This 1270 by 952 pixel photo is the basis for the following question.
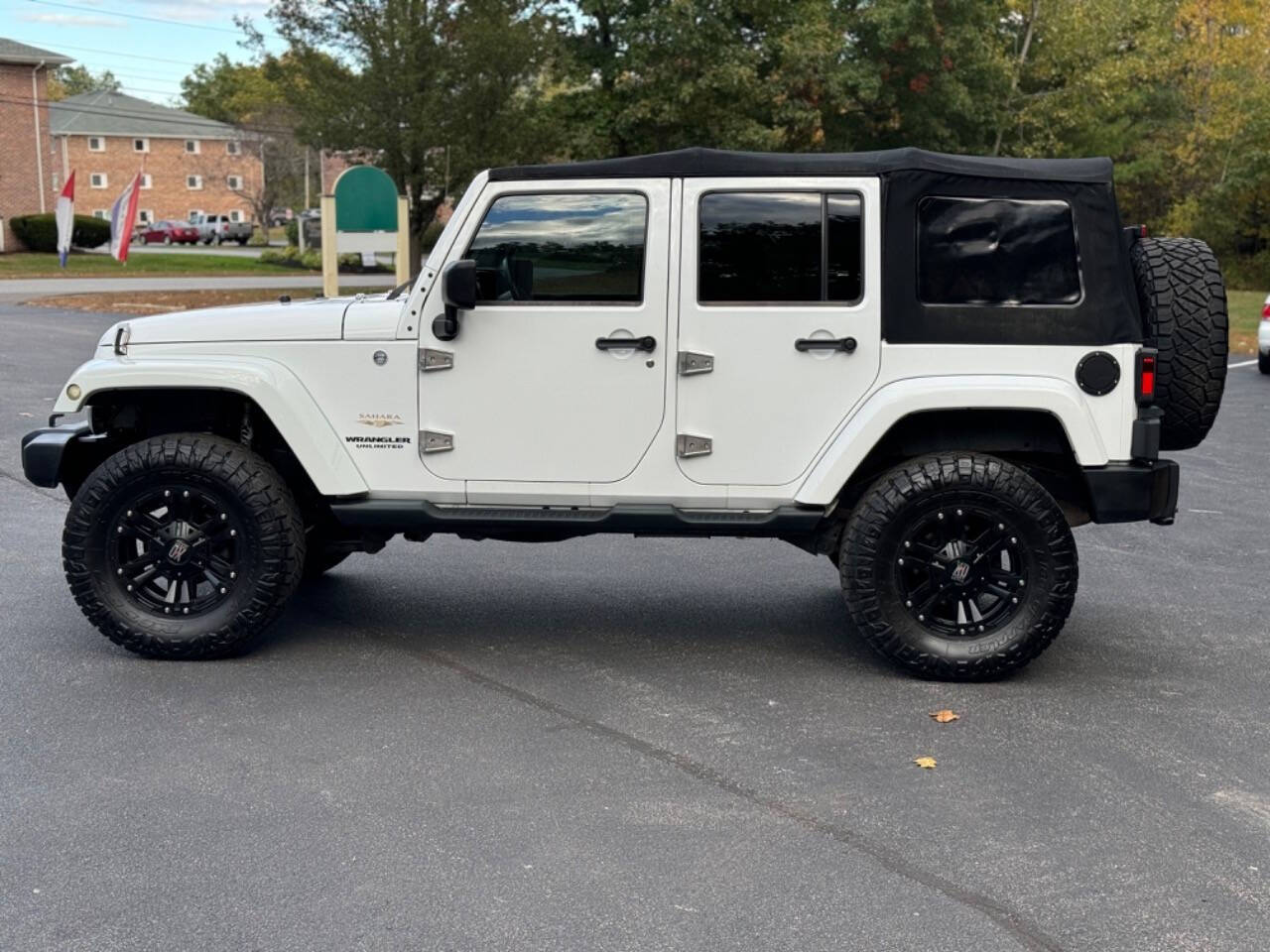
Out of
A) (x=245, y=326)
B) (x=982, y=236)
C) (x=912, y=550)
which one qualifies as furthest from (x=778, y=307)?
(x=245, y=326)

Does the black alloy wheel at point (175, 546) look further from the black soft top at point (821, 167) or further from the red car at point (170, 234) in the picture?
the red car at point (170, 234)

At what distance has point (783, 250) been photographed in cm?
559

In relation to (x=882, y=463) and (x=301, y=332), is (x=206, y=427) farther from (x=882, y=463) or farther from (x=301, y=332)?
(x=882, y=463)

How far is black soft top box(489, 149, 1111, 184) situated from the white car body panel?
0.04 m

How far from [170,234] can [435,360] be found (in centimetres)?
7178

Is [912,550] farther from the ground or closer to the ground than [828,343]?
closer to the ground

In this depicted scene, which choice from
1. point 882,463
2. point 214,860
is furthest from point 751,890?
point 882,463

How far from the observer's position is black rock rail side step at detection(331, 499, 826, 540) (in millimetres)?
5676

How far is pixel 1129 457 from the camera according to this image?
5625mm

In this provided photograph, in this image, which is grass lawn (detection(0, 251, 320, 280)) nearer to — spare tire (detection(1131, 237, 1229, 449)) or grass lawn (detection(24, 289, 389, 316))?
grass lawn (detection(24, 289, 389, 316))

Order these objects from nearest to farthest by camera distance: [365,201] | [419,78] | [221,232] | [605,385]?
[605,385] → [365,201] → [419,78] → [221,232]

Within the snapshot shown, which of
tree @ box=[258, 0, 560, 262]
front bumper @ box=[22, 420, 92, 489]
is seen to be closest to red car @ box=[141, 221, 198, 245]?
tree @ box=[258, 0, 560, 262]

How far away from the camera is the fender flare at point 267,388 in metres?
5.70

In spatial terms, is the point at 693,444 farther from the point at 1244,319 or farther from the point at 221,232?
the point at 221,232
